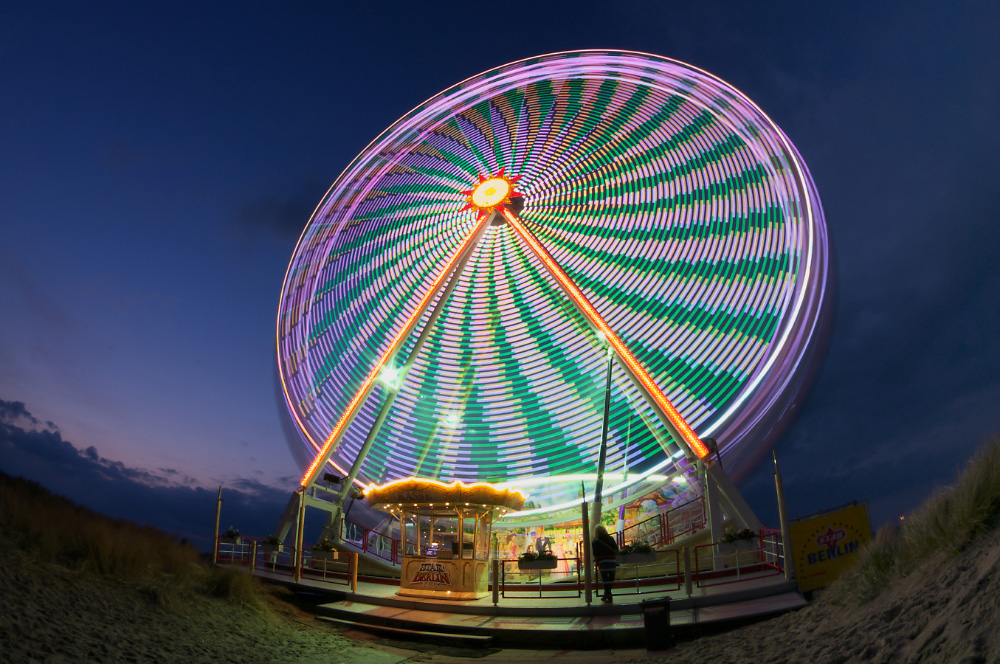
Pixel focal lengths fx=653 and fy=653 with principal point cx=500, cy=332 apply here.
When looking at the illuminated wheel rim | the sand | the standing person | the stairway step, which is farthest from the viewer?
the illuminated wheel rim

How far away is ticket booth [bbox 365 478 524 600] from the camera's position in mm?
11984

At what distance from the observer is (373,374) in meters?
17.0

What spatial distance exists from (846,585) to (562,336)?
14685 millimetres

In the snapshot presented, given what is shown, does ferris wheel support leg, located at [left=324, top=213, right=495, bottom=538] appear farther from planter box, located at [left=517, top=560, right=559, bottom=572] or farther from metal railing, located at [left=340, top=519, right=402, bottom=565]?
planter box, located at [left=517, top=560, right=559, bottom=572]

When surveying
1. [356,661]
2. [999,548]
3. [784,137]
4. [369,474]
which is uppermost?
[784,137]

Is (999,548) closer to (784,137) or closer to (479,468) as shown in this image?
(784,137)

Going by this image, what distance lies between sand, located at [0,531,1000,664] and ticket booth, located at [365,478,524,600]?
294 cm

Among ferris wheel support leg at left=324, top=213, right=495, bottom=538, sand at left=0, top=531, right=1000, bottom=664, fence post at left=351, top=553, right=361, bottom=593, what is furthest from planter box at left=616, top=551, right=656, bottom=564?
ferris wheel support leg at left=324, top=213, right=495, bottom=538

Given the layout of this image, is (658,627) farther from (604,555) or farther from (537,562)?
(537,562)

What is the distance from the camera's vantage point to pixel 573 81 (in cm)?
1791

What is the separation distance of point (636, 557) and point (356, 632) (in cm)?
441

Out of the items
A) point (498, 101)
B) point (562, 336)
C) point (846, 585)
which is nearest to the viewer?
point (846, 585)

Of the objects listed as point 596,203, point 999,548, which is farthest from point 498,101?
point 999,548

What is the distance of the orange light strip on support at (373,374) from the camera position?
54.4 feet
